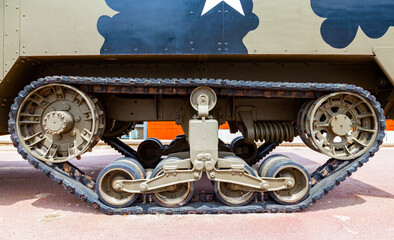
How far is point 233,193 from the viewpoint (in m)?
3.71

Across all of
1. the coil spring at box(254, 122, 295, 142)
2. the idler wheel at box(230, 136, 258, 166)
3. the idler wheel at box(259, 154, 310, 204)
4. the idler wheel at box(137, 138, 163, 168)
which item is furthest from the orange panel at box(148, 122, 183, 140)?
the idler wheel at box(259, 154, 310, 204)

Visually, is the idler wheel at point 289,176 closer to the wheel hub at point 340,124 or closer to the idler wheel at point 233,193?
the idler wheel at point 233,193

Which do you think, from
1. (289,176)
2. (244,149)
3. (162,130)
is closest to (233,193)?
(289,176)

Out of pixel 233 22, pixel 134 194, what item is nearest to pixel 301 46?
pixel 233 22

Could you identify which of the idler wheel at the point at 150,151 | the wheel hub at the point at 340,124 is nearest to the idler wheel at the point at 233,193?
the wheel hub at the point at 340,124

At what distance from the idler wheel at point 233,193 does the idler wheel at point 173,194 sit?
1.21 ft

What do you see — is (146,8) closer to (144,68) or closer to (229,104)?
(144,68)

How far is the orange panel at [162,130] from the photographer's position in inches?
535

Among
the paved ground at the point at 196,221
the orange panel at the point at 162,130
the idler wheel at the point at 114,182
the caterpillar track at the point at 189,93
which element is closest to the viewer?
the paved ground at the point at 196,221

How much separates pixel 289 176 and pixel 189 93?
182 cm

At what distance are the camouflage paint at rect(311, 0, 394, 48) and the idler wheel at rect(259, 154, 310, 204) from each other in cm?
173

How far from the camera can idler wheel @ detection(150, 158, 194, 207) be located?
3.57 metres

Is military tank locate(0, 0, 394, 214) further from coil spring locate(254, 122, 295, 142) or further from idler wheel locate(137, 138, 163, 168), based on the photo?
idler wheel locate(137, 138, 163, 168)

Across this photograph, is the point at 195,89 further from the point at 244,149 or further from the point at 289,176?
the point at 244,149
